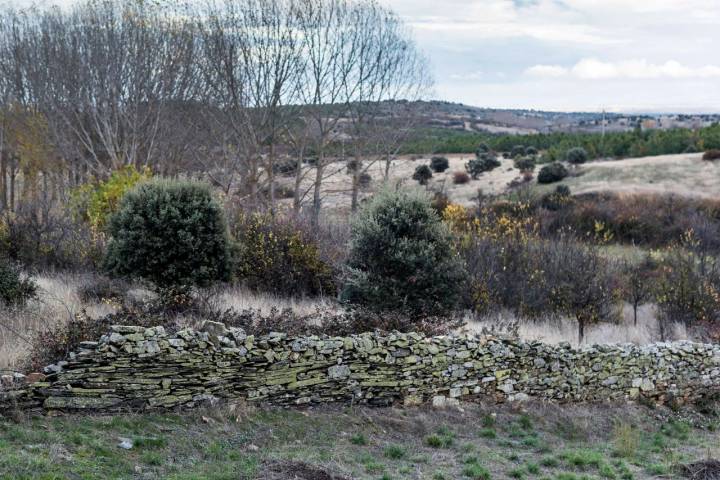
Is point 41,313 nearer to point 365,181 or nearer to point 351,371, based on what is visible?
point 351,371

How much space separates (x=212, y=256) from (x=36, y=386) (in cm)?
445

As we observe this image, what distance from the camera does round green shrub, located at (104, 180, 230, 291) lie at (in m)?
11.1

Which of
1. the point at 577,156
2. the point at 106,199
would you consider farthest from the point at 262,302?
the point at 577,156

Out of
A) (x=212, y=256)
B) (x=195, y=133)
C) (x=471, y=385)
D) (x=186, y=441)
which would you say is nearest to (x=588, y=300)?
(x=471, y=385)

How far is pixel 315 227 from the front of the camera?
1734cm

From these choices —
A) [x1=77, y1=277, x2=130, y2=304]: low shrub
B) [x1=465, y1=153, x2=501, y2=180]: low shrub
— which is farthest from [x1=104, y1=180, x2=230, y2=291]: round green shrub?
[x1=465, y1=153, x2=501, y2=180]: low shrub

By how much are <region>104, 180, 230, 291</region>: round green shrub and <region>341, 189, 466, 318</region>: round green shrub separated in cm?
228

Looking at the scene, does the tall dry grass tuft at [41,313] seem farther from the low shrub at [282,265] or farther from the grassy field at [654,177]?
the grassy field at [654,177]

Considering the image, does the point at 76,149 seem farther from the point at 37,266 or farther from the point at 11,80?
the point at 37,266

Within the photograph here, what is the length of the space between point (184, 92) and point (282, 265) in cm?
1809

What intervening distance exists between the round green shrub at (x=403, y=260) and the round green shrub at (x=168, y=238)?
2.28 m

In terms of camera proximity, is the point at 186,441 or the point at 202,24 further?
the point at 202,24

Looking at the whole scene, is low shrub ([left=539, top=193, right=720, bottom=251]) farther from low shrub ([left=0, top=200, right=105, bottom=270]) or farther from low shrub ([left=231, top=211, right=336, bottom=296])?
low shrub ([left=0, top=200, right=105, bottom=270])

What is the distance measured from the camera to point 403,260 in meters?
10.9
